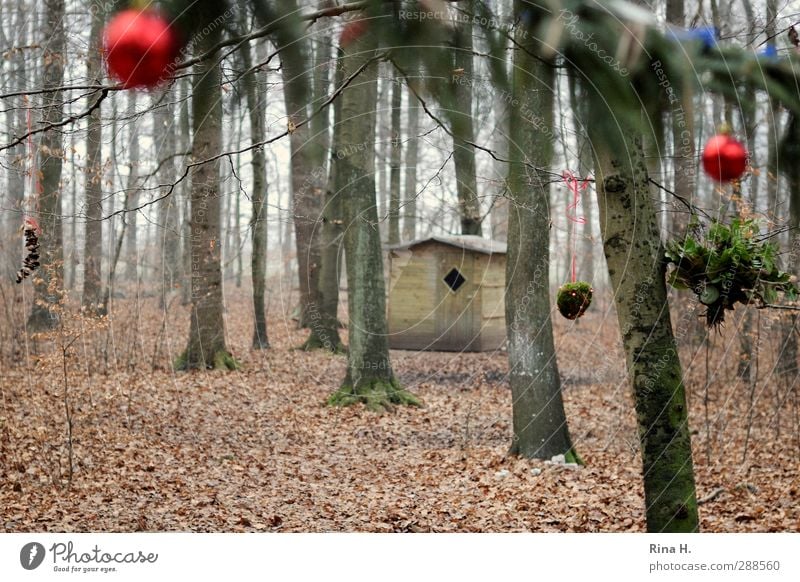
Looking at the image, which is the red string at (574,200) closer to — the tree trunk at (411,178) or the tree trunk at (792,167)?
the tree trunk at (792,167)

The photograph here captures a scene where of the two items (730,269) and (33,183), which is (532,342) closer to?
(730,269)

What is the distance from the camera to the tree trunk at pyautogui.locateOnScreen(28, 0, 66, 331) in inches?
129

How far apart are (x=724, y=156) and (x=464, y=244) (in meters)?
4.36

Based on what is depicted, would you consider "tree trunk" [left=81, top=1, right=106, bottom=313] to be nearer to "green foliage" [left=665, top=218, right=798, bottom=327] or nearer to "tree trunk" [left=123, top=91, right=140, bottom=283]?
"tree trunk" [left=123, top=91, right=140, bottom=283]

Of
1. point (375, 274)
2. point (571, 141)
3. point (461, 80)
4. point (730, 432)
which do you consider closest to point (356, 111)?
point (375, 274)

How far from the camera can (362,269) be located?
16.9ft

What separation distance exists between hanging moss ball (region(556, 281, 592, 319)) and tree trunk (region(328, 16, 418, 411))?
219 centimetres

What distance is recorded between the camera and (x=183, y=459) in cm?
349

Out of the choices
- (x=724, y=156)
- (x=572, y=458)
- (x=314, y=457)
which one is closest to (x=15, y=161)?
(x=314, y=457)

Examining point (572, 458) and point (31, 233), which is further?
point (572, 458)

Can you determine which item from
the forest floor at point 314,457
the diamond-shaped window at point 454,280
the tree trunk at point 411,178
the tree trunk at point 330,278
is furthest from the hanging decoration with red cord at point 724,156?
the diamond-shaped window at point 454,280

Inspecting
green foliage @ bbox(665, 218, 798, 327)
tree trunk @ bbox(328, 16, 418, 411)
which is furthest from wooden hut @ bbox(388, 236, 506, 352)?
green foliage @ bbox(665, 218, 798, 327)

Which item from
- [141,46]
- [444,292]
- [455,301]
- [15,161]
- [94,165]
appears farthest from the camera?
[455,301]

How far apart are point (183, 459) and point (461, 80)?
2.05 m
